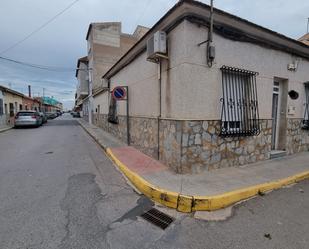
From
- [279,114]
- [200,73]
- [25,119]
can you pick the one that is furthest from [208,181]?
[25,119]

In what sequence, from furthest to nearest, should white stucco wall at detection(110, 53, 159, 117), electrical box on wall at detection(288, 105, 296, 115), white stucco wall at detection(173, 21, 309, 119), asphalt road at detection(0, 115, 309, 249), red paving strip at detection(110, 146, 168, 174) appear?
electrical box on wall at detection(288, 105, 296, 115)
white stucco wall at detection(110, 53, 159, 117)
red paving strip at detection(110, 146, 168, 174)
white stucco wall at detection(173, 21, 309, 119)
asphalt road at detection(0, 115, 309, 249)

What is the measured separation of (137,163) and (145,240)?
3.06m

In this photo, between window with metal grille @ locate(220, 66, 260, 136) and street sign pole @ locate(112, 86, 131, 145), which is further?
street sign pole @ locate(112, 86, 131, 145)

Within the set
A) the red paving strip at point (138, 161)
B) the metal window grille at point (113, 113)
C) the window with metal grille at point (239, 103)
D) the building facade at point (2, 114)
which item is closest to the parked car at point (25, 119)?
the building facade at point (2, 114)

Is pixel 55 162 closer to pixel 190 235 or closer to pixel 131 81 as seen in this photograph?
pixel 131 81

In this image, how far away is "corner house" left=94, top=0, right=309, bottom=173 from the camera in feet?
14.3

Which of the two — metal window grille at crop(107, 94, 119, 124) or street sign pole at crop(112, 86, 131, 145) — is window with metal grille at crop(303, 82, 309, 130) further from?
metal window grille at crop(107, 94, 119, 124)

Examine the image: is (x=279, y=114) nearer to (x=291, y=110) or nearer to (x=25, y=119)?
(x=291, y=110)

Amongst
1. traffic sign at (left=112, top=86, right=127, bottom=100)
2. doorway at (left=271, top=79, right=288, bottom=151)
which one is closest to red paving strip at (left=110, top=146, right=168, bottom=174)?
traffic sign at (left=112, top=86, right=127, bottom=100)

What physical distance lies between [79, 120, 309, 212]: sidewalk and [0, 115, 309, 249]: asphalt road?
199 mm

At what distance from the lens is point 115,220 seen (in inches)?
112

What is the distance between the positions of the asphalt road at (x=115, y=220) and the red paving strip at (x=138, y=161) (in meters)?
0.68

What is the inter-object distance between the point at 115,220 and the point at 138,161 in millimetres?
2823

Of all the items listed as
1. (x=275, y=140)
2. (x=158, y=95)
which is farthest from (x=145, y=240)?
(x=275, y=140)
